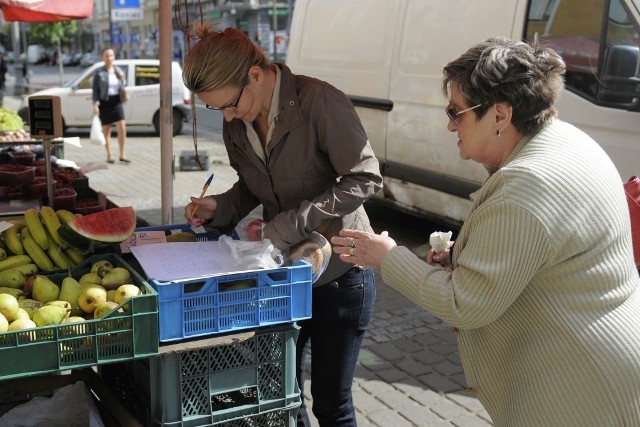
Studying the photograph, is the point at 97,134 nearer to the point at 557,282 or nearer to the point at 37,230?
the point at 37,230

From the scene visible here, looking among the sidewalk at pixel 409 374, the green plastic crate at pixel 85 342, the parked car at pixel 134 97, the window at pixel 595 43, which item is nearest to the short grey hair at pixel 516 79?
the green plastic crate at pixel 85 342

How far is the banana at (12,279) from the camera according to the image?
2.51 meters

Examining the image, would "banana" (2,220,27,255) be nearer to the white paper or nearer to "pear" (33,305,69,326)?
the white paper

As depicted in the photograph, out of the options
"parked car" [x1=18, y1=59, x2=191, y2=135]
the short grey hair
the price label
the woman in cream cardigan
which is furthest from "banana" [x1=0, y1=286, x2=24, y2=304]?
"parked car" [x1=18, y1=59, x2=191, y2=135]

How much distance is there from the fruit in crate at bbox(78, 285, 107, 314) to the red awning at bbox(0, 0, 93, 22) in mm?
6348

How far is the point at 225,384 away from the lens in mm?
2383

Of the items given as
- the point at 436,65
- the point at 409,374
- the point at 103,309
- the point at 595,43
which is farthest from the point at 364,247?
the point at 436,65

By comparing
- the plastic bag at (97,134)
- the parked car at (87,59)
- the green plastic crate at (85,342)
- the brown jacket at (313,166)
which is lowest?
the parked car at (87,59)

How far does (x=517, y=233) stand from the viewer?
1734 mm

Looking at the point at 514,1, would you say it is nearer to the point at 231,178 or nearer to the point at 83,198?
the point at 83,198

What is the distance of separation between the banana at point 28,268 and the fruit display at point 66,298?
0.15ft

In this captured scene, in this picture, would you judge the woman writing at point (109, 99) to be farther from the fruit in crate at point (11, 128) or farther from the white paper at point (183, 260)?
the white paper at point (183, 260)

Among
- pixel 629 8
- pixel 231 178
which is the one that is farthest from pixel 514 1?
pixel 231 178

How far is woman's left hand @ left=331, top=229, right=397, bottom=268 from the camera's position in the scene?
6.64ft
